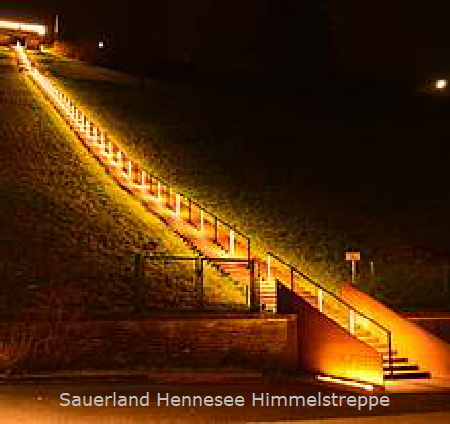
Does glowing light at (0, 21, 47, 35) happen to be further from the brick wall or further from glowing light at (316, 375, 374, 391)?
glowing light at (316, 375, 374, 391)

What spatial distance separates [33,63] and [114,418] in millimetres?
50479

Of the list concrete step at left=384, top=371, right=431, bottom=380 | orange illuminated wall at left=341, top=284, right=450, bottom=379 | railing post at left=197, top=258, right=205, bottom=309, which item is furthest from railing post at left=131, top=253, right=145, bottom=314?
concrete step at left=384, top=371, right=431, bottom=380

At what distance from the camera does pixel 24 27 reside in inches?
3484

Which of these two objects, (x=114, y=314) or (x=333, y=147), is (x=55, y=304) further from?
(x=333, y=147)

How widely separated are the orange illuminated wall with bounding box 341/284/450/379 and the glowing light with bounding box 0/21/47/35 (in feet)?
247

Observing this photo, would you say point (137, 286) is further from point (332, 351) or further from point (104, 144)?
point (104, 144)

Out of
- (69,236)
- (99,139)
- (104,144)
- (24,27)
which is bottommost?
(69,236)

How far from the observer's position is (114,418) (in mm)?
12016

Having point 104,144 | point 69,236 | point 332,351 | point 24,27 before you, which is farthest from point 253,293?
point 24,27

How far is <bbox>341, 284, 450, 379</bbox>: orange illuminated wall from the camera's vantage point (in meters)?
17.9

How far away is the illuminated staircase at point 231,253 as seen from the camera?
1875 centimetres

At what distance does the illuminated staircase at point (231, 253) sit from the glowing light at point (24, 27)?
2146 inches

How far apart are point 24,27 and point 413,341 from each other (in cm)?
7843

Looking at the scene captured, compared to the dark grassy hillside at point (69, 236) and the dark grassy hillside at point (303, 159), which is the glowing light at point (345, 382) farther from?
the dark grassy hillside at point (303, 159)
